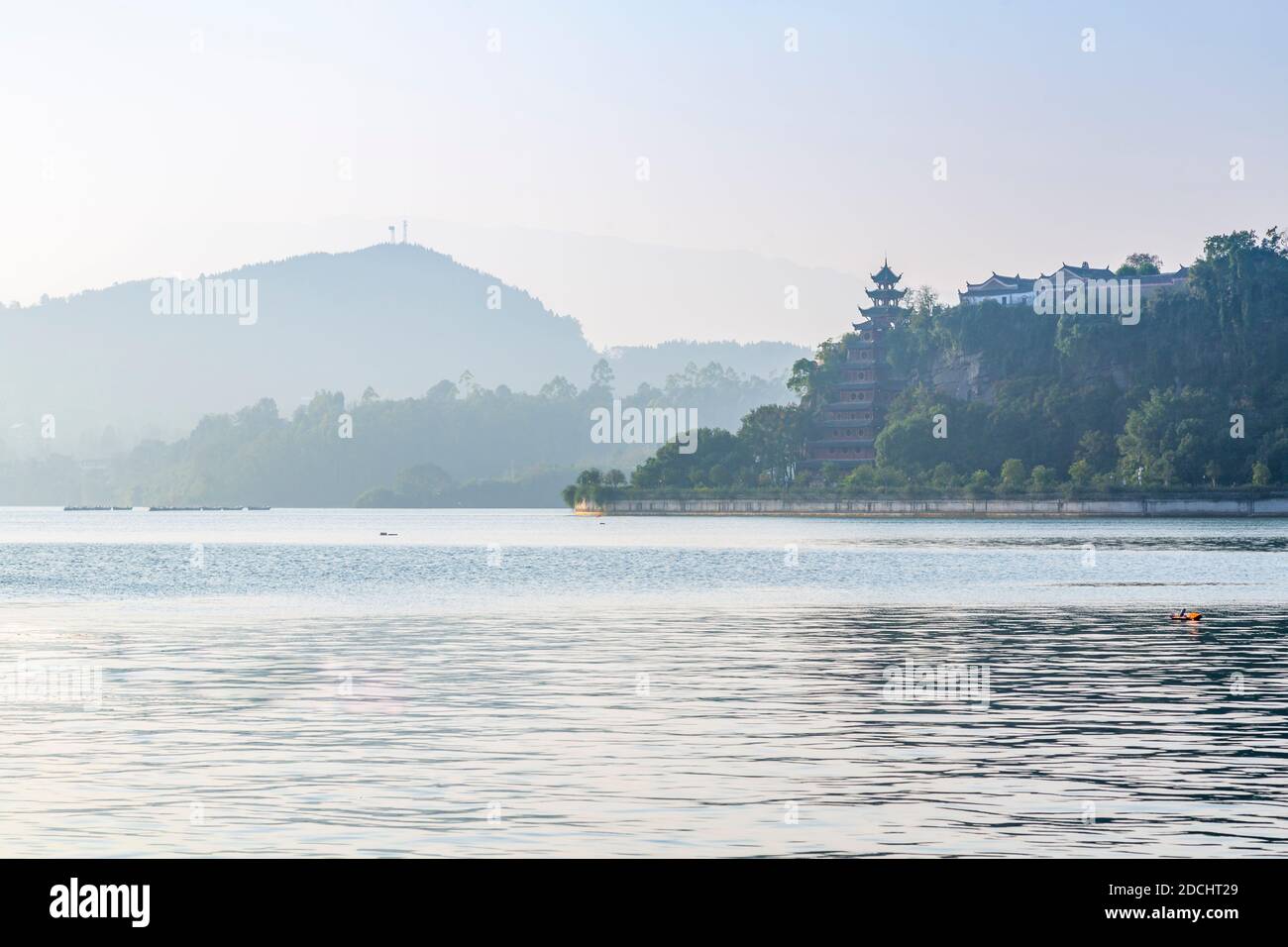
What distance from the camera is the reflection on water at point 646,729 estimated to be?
60.0 feet

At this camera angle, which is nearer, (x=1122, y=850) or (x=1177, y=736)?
(x=1122, y=850)

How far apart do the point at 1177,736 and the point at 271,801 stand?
12793 millimetres

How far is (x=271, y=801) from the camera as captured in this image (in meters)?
20.0

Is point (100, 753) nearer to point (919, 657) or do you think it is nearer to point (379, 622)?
point (919, 657)

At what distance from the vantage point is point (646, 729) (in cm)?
2675

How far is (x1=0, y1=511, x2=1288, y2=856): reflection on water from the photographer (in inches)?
720

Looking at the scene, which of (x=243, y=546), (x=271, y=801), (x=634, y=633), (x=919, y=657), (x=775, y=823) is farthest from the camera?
(x=243, y=546)
